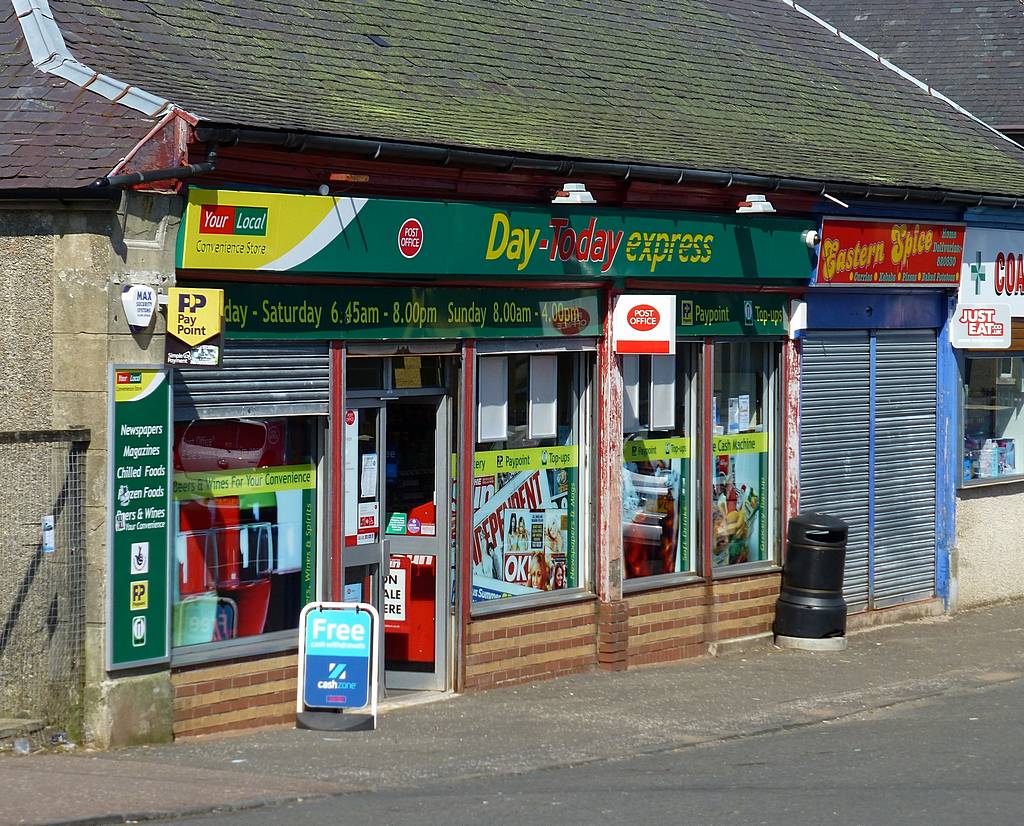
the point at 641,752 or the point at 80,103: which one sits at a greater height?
the point at 80,103

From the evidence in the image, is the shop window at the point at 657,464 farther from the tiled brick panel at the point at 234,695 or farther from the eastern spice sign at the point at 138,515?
the eastern spice sign at the point at 138,515

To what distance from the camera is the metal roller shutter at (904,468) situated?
15.7 m

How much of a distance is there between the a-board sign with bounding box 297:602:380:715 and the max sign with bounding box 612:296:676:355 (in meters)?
3.53

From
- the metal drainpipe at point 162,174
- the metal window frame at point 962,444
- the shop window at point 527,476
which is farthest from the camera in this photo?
the metal window frame at point 962,444

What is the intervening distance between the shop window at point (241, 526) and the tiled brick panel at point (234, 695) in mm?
230

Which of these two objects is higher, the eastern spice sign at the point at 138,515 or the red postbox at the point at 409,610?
the eastern spice sign at the point at 138,515

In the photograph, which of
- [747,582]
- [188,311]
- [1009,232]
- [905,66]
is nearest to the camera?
[188,311]

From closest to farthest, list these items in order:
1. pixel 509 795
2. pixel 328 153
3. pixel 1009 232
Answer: pixel 509 795 → pixel 328 153 → pixel 1009 232

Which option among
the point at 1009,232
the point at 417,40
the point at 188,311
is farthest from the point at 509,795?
the point at 1009,232

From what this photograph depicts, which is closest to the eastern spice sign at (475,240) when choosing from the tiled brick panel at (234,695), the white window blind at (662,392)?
the white window blind at (662,392)

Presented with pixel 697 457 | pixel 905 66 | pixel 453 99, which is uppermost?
pixel 905 66

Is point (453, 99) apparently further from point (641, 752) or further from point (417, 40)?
point (641, 752)

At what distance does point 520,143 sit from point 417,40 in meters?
1.98

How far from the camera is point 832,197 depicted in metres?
14.1
